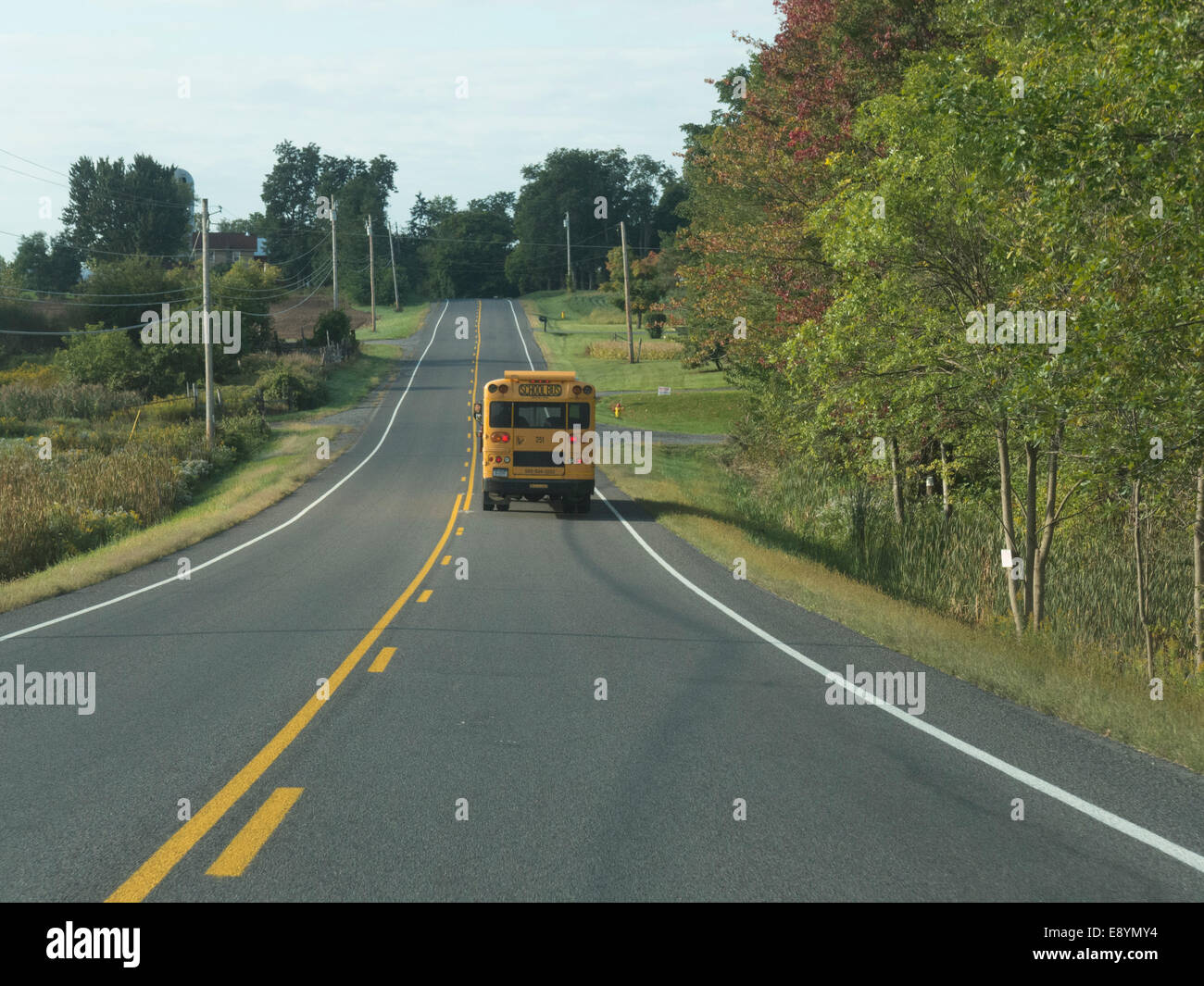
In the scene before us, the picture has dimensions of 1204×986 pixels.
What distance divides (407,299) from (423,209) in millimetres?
44316

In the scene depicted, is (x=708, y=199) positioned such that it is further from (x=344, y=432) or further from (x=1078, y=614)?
(x=1078, y=614)

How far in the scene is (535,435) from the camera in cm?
2494

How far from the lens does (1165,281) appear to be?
32.8ft

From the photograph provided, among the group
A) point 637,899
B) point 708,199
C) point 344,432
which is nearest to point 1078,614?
point 637,899

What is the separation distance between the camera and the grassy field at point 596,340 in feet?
214

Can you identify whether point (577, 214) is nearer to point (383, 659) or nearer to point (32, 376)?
point (32, 376)

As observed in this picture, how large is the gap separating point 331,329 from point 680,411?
29.6 meters

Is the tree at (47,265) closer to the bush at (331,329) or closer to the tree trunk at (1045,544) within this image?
the bush at (331,329)

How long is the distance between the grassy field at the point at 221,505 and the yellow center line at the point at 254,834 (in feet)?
32.7

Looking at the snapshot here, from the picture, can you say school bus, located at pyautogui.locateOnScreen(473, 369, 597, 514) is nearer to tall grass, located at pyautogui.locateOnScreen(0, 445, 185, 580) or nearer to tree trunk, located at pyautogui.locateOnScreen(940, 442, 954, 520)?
tree trunk, located at pyautogui.locateOnScreen(940, 442, 954, 520)

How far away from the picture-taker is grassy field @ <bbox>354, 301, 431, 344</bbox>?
92.3 metres

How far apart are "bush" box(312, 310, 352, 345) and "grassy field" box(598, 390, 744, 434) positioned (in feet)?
77.5

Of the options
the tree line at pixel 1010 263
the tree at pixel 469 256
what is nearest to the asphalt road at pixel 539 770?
the tree line at pixel 1010 263

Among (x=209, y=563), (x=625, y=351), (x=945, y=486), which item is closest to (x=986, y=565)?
(x=945, y=486)
